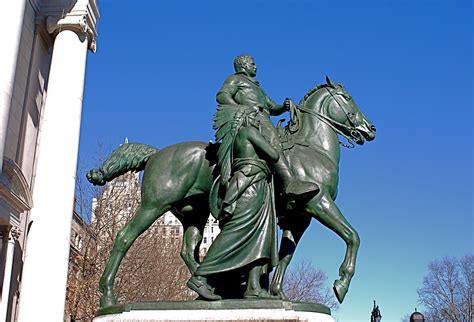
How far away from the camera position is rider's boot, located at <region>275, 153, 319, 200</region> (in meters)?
7.42

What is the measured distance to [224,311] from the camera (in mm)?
6547

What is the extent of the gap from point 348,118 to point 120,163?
327 cm

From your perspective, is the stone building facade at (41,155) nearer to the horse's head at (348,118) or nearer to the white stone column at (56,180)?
the white stone column at (56,180)

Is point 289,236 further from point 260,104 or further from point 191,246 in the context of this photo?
point 260,104

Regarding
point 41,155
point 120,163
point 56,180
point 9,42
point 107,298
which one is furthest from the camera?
point 41,155

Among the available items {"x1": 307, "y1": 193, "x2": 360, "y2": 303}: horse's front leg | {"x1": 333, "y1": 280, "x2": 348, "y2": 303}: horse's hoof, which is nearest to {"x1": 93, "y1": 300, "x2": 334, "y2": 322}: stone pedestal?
{"x1": 333, "y1": 280, "x2": 348, "y2": 303}: horse's hoof

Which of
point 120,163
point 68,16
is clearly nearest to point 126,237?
point 120,163

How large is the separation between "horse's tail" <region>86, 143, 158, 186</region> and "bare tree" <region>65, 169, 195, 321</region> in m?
17.4

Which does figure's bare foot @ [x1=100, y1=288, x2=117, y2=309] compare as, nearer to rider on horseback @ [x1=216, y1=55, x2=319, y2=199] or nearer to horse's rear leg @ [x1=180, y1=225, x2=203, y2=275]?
horse's rear leg @ [x1=180, y1=225, x2=203, y2=275]

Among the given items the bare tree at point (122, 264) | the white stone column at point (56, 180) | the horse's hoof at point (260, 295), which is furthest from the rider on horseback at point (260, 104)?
the bare tree at point (122, 264)

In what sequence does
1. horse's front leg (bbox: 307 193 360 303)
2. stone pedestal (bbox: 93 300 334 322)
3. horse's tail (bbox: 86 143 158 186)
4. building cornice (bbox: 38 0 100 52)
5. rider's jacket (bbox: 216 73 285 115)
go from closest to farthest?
1. stone pedestal (bbox: 93 300 334 322)
2. horse's front leg (bbox: 307 193 360 303)
3. rider's jacket (bbox: 216 73 285 115)
4. horse's tail (bbox: 86 143 158 186)
5. building cornice (bbox: 38 0 100 52)

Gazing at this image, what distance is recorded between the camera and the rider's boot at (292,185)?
7.42 m

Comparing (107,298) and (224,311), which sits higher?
(107,298)

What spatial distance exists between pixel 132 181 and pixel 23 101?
9.23 meters
